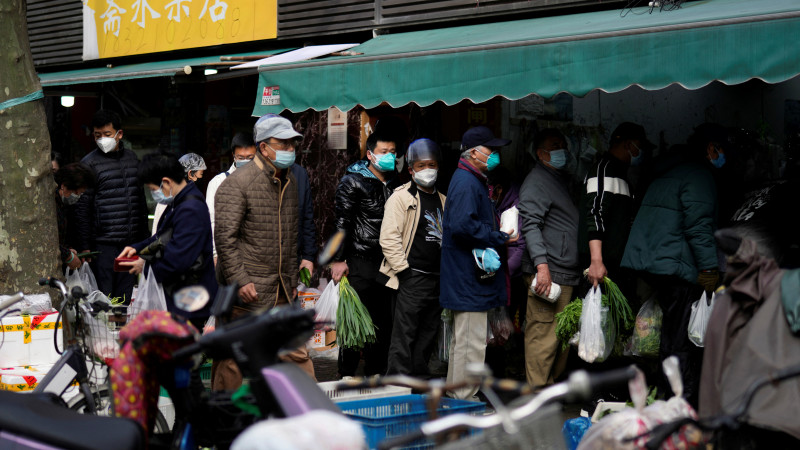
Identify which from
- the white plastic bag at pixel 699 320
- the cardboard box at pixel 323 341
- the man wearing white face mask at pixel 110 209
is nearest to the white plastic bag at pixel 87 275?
the man wearing white face mask at pixel 110 209

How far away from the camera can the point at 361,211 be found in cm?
859

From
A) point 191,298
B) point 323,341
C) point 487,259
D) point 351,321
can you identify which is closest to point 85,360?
point 191,298

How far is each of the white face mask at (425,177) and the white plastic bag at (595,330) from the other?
5.25 feet

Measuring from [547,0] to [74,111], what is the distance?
9.30 metres

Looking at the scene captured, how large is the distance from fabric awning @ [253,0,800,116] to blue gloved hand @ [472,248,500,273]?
1170 millimetres

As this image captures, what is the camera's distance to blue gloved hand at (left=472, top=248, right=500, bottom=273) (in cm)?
737

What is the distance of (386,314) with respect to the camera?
878 cm

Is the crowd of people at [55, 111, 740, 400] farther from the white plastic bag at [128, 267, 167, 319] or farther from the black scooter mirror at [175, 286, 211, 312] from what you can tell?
the black scooter mirror at [175, 286, 211, 312]

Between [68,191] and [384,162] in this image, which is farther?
[68,191]

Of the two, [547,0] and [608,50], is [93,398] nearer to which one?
[608,50]

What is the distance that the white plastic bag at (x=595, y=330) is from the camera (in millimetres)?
7398

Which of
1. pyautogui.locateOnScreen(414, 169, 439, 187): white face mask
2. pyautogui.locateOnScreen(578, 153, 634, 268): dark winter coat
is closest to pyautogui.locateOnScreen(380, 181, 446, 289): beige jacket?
pyautogui.locateOnScreen(414, 169, 439, 187): white face mask

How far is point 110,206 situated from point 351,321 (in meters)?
3.16

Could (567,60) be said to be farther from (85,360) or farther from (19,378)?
(19,378)
